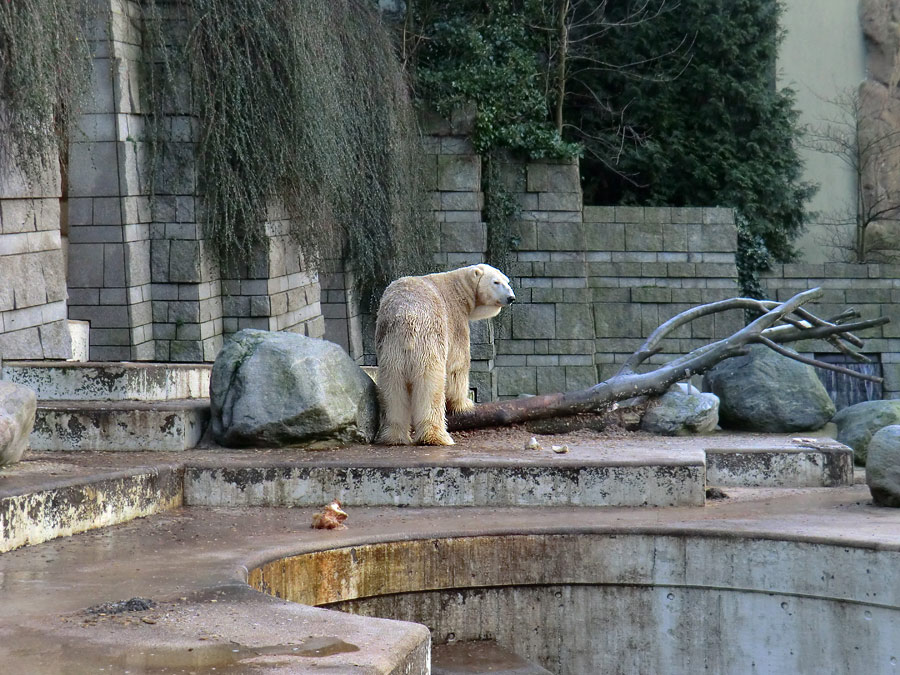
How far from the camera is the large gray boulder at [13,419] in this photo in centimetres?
593

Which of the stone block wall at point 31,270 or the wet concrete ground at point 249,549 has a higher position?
the stone block wall at point 31,270

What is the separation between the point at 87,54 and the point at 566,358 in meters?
8.61

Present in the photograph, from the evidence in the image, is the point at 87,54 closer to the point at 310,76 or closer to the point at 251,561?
A: the point at 310,76

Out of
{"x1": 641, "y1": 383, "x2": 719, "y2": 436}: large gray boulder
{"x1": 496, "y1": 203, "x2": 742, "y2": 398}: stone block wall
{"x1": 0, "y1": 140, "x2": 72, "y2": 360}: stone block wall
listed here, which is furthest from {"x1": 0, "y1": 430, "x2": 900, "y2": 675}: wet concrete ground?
{"x1": 496, "y1": 203, "x2": 742, "y2": 398}: stone block wall

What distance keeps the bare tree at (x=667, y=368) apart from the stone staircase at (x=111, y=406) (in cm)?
192

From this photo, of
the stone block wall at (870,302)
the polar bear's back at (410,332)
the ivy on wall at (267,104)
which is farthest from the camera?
the stone block wall at (870,302)

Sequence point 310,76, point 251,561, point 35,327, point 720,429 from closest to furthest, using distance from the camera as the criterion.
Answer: point 251,561 < point 35,327 < point 720,429 < point 310,76

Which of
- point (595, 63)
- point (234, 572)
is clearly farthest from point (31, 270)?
point (595, 63)

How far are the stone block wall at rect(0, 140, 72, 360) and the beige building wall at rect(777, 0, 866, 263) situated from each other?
44.0 ft

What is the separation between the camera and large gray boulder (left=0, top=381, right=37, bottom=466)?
5934mm

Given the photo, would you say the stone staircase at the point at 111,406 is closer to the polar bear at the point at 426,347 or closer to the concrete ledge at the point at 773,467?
the polar bear at the point at 426,347

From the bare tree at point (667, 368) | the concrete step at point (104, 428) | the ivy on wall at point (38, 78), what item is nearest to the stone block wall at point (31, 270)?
the ivy on wall at point (38, 78)

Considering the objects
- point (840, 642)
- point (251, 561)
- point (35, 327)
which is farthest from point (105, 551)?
point (840, 642)

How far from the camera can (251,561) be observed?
A: 17.4 feet
